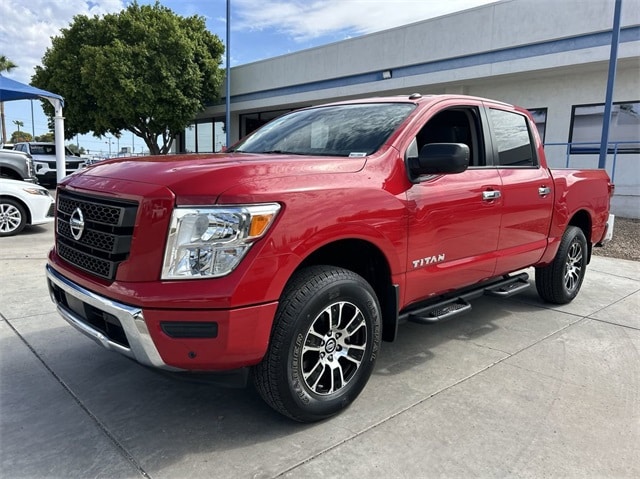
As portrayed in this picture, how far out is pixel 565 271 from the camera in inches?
203

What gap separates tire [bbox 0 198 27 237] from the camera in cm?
843

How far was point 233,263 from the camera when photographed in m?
2.34

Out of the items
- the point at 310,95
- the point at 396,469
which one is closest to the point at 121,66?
the point at 310,95

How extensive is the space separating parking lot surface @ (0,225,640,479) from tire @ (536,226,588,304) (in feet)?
2.79

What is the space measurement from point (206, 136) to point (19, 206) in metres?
20.8

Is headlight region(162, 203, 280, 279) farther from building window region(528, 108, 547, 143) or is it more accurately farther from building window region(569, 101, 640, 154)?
building window region(528, 108, 547, 143)

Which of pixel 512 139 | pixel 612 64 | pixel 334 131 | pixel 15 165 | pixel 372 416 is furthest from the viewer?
pixel 15 165

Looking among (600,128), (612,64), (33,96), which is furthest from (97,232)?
(600,128)

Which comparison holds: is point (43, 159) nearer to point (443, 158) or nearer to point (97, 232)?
point (97, 232)

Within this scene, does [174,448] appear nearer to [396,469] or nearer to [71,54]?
[396,469]

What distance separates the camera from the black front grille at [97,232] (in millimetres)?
2459

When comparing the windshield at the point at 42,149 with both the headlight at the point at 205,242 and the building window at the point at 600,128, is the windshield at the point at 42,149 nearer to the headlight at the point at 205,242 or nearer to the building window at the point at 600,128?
the building window at the point at 600,128

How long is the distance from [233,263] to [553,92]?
14.2 metres

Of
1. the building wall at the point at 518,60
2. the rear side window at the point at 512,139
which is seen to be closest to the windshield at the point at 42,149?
the building wall at the point at 518,60
